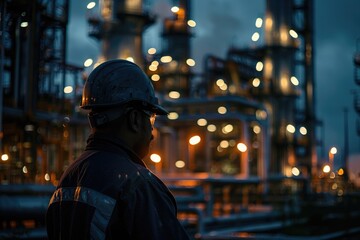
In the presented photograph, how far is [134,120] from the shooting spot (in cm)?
252

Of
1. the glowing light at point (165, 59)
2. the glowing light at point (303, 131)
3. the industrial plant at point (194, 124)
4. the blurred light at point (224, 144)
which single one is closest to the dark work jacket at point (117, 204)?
the industrial plant at point (194, 124)

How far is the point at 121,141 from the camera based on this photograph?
8.11 ft

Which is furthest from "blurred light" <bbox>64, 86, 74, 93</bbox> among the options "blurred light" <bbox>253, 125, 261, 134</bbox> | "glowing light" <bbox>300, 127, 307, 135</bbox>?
"glowing light" <bbox>300, 127, 307, 135</bbox>

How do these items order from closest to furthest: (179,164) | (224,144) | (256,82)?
(179,164), (256,82), (224,144)

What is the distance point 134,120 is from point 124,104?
74 mm

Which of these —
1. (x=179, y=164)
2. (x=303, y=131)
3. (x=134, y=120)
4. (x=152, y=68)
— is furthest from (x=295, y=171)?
(x=134, y=120)

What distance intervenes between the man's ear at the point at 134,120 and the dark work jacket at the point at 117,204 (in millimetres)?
149

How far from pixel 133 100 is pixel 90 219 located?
509 mm

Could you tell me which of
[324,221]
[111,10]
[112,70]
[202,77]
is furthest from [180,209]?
[202,77]

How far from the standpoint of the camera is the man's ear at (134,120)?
8.24ft

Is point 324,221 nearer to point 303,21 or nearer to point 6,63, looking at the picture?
point 6,63

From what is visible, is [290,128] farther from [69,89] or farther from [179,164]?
[69,89]

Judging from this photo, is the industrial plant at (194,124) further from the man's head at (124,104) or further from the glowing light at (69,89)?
the man's head at (124,104)

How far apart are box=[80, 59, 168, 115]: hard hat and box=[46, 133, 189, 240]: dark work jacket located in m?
0.23
